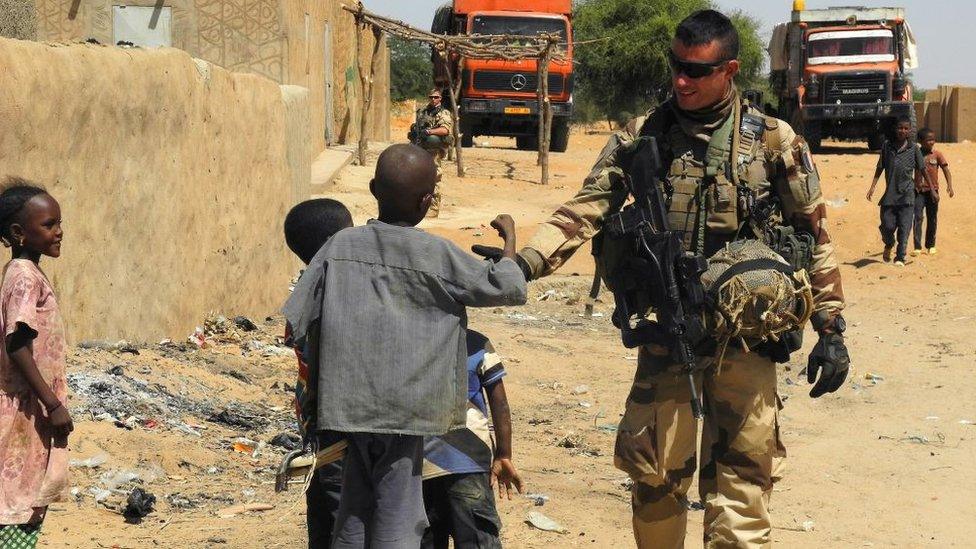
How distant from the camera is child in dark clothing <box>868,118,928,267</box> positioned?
46.0 feet

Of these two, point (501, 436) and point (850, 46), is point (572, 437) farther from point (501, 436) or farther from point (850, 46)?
point (850, 46)

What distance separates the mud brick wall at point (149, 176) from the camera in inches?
240

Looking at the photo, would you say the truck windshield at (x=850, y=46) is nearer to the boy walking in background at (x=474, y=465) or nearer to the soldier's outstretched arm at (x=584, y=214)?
the soldier's outstretched arm at (x=584, y=214)

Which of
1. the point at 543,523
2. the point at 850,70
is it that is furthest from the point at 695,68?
the point at 850,70

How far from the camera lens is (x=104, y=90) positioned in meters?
6.71

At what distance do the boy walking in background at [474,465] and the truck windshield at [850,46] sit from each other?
22778 millimetres

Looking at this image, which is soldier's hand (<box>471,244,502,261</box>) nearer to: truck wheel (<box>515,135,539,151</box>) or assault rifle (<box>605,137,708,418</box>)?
assault rifle (<box>605,137,708,418</box>)

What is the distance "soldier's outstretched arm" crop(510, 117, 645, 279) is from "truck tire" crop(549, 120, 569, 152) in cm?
2274

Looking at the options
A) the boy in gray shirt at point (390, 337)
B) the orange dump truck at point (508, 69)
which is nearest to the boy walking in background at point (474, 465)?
the boy in gray shirt at point (390, 337)

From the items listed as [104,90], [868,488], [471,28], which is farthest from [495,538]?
[471,28]

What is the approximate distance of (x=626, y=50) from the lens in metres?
46.2

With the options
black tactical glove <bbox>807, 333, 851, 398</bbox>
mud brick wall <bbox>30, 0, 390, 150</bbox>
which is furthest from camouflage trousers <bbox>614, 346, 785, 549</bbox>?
mud brick wall <bbox>30, 0, 390, 150</bbox>

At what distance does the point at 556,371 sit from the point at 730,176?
5.15m

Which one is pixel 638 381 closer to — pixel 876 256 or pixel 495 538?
pixel 495 538
